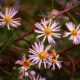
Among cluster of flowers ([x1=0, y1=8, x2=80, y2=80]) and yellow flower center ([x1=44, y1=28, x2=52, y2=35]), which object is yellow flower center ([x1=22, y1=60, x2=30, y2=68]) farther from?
yellow flower center ([x1=44, y1=28, x2=52, y2=35])

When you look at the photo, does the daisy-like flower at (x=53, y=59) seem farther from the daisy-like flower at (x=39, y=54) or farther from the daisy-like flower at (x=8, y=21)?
the daisy-like flower at (x=8, y=21)

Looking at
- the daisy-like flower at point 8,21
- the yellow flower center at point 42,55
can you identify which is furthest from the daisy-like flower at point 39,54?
the daisy-like flower at point 8,21

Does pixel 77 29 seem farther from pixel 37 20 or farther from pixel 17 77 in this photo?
pixel 17 77

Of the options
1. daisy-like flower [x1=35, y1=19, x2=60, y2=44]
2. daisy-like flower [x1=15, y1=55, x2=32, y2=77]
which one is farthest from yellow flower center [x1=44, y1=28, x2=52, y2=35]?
daisy-like flower [x1=15, y1=55, x2=32, y2=77]

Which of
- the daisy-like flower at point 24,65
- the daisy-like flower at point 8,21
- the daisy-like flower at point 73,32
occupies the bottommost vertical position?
the daisy-like flower at point 24,65

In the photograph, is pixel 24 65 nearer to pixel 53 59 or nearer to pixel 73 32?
pixel 53 59

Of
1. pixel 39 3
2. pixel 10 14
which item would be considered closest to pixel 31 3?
pixel 39 3

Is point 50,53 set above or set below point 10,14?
below

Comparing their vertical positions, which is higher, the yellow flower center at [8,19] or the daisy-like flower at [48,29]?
the yellow flower center at [8,19]
